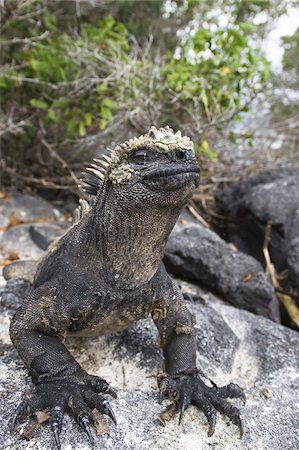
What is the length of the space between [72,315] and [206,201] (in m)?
3.72

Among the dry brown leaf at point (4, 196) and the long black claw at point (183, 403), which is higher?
the dry brown leaf at point (4, 196)

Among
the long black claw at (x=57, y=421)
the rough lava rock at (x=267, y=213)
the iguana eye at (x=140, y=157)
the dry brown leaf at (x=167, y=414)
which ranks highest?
the rough lava rock at (x=267, y=213)

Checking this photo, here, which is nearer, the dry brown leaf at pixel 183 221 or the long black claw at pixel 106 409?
the long black claw at pixel 106 409

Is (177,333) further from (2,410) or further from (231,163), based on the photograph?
(231,163)

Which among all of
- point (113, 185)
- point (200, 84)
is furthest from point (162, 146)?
point (200, 84)

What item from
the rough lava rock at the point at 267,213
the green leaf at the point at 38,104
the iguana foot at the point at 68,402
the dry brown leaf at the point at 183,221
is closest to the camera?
the iguana foot at the point at 68,402

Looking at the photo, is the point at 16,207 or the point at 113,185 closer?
the point at 113,185

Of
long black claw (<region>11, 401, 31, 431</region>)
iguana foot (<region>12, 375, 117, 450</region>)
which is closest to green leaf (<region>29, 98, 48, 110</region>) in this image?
iguana foot (<region>12, 375, 117, 450</region>)

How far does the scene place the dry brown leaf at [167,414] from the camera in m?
2.38

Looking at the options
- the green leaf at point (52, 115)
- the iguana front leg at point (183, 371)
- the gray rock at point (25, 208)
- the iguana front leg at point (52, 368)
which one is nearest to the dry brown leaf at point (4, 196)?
→ the gray rock at point (25, 208)

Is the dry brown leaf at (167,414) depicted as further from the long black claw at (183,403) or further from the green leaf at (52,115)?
the green leaf at (52,115)

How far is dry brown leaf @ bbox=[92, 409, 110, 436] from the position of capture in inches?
88.4

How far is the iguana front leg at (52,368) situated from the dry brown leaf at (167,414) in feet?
0.85

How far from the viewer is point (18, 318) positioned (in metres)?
2.50
